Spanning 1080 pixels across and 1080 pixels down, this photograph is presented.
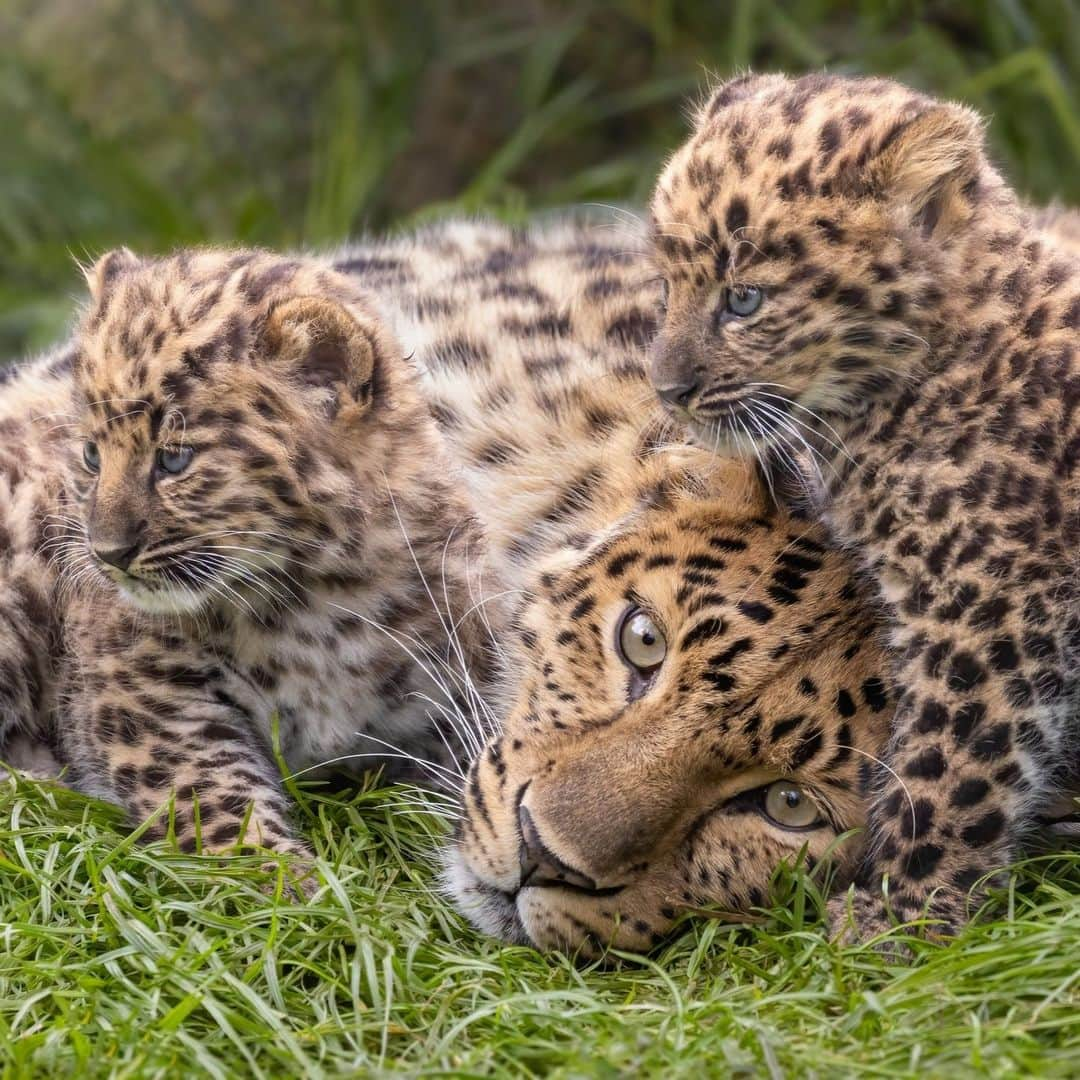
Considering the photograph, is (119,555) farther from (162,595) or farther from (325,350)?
(325,350)

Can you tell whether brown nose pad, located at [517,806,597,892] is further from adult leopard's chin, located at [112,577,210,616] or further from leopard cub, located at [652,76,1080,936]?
adult leopard's chin, located at [112,577,210,616]

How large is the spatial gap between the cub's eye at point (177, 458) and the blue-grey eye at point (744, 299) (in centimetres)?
156

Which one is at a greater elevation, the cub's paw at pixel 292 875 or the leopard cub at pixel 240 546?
the leopard cub at pixel 240 546

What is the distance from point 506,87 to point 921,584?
23.0ft

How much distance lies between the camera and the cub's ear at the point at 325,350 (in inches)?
190

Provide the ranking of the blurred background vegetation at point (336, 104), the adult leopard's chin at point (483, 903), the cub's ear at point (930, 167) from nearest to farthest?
1. the adult leopard's chin at point (483, 903)
2. the cub's ear at point (930, 167)
3. the blurred background vegetation at point (336, 104)

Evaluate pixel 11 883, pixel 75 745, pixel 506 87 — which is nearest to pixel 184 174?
pixel 506 87

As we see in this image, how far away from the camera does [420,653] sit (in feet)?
16.8

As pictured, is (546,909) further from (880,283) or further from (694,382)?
(880,283)

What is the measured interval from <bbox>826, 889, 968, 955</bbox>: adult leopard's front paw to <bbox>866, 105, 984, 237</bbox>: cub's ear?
173 cm

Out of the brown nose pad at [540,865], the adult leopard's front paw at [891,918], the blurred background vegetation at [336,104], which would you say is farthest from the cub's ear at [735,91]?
the blurred background vegetation at [336,104]

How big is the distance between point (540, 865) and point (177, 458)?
1.61 m

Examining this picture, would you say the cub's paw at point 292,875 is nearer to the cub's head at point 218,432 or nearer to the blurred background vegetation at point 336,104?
the cub's head at point 218,432

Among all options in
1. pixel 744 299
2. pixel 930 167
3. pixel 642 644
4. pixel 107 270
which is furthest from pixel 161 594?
pixel 930 167
